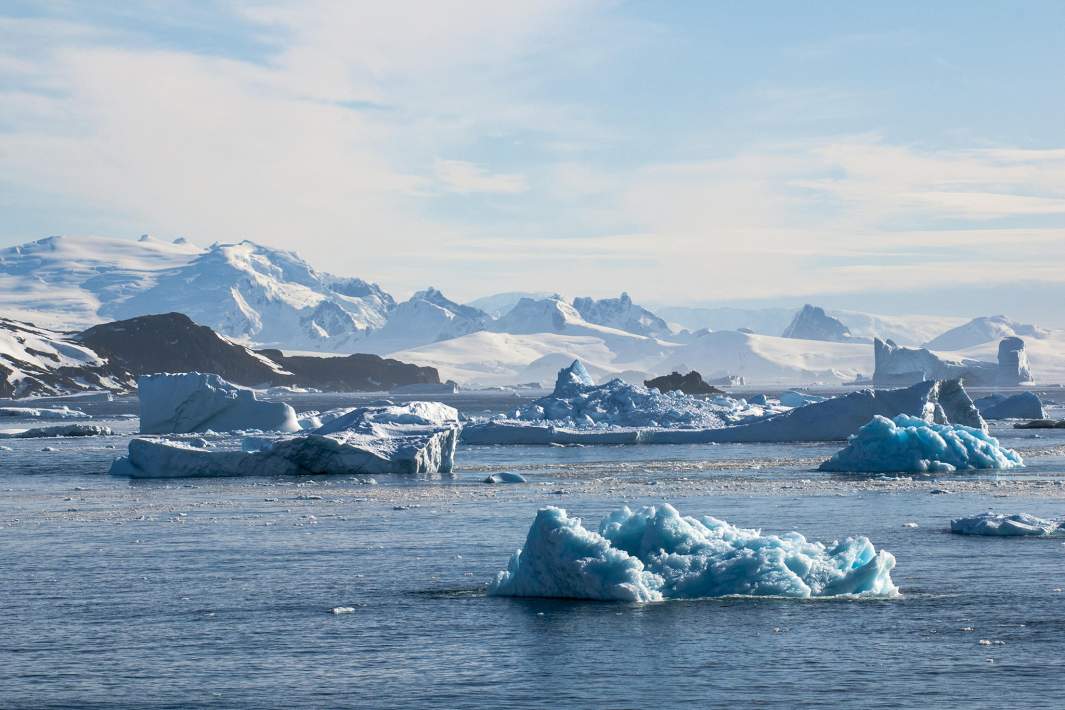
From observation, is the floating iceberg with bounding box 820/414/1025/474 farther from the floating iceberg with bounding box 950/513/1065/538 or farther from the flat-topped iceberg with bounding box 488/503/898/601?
the flat-topped iceberg with bounding box 488/503/898/601

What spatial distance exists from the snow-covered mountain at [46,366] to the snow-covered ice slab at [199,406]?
9880cm

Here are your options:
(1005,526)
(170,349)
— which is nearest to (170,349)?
(170,349)

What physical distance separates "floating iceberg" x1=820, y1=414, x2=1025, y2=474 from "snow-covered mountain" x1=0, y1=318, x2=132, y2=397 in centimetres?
12802

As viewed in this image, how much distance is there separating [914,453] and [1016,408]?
39177 mm

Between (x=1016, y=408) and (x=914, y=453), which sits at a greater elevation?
(x=1016, y=408)

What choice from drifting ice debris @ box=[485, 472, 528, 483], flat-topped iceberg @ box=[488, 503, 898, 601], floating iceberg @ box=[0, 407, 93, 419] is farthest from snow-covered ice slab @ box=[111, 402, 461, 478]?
floating iceberg @ box=[0, 407, 93, 419]

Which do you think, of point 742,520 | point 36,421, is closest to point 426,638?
point 742,520

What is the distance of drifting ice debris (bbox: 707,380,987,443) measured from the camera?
5222 centimetres

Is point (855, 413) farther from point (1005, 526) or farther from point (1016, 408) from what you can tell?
point (1005, 526)

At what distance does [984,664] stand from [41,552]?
A: 47.8ft

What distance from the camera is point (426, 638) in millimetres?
14727

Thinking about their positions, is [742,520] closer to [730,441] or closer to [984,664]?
[984,664]

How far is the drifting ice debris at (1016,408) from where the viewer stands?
74438mm

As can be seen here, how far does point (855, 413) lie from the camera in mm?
56062
